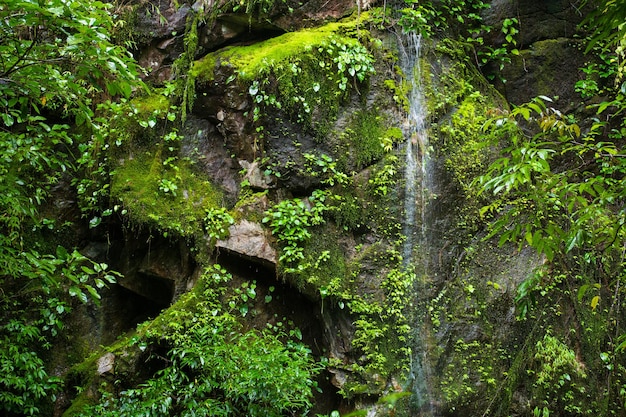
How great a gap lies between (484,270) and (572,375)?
1.34 meters

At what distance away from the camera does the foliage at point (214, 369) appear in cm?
423

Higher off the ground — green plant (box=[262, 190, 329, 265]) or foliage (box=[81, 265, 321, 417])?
green plant (box=[262, 190, 329, 265])

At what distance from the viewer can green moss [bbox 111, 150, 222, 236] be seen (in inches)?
216

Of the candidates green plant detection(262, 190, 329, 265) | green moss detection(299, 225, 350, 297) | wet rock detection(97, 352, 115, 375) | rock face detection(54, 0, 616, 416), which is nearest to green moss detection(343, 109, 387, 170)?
rock face detection(54, 0, 616, 416)

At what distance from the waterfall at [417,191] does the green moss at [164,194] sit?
2.18 m

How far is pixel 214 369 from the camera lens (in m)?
4.48

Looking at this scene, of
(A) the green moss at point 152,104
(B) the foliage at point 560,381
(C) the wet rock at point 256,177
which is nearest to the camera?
(B) the foliage at point 560,381

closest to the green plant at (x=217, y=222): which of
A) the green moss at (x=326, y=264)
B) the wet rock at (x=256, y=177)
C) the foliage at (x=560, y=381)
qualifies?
the wet rock at (x=256, y=177)

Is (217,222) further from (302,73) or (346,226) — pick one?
(302,73)

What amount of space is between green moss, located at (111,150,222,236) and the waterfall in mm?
2183

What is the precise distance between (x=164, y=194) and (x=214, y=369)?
7.00 ft

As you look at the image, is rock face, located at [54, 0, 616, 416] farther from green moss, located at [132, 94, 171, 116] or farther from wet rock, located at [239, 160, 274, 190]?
green moss, located at [132, 94, 171, 116]

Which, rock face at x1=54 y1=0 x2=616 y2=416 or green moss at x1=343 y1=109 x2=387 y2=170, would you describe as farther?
green moss at x1=343 y1=109 x2=387 y2=170

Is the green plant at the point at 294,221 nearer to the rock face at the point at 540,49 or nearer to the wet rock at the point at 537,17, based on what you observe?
the rock face at the point at 540,49
